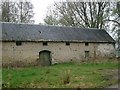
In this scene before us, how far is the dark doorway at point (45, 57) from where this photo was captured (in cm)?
2981

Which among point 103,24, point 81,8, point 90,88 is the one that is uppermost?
point 81,8

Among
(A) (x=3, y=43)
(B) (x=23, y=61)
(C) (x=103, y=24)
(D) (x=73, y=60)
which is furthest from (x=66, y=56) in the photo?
(C) (x=103, y=24)

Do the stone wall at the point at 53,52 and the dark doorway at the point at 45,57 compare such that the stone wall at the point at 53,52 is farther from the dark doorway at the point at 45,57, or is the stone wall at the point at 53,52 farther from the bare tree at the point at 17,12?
the bare tree at the point at 17,12

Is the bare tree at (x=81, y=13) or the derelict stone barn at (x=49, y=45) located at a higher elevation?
the bare tree at (x=81, y=13)

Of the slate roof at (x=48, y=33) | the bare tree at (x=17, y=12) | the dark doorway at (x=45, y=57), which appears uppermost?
the bare tree at (x=17, y=12)

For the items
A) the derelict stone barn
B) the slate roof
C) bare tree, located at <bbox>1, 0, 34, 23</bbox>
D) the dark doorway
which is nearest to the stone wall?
the derelict stone barn

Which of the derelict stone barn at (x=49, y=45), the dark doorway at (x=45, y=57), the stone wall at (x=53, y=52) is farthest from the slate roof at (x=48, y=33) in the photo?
the dark doorway at (x=45, y=57)

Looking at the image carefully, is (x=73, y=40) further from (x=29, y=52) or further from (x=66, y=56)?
(x=29, y=52)

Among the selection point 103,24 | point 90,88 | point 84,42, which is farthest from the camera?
point 103,24

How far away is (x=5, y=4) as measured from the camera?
43.1 m

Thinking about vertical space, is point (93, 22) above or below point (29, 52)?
above

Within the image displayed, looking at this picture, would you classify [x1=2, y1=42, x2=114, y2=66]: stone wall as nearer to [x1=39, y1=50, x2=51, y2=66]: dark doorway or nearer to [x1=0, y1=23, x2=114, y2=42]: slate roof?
[x1=39, y1=50, x2=51, y2=66]: dark doorway

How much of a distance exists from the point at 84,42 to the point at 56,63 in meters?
5.29

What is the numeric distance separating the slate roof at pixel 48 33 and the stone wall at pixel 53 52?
681 millimetres
